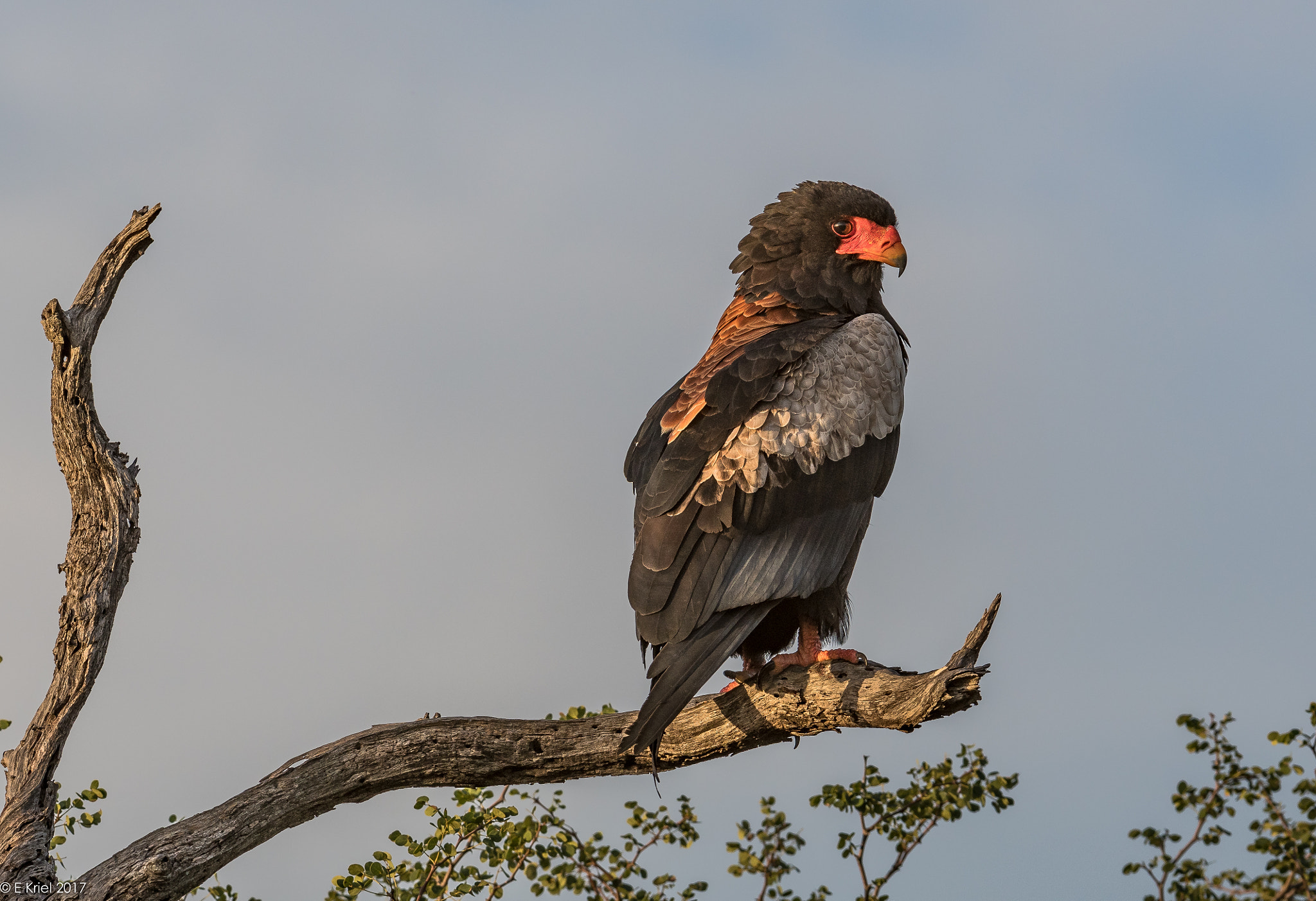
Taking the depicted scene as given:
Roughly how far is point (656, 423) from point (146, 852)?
10.5 feet

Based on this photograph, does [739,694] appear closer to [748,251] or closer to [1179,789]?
[1179,789]

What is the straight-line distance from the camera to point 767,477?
5980mm

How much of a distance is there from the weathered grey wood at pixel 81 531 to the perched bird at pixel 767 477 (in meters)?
2.47

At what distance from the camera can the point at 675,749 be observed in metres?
5.98

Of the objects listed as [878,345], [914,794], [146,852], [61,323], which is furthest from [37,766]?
[878,345]

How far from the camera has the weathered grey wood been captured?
5.58 m

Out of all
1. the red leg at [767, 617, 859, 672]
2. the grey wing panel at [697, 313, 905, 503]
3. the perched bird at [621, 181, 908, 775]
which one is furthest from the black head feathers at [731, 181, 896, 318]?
the red leg at [767, 617, 859, 672]

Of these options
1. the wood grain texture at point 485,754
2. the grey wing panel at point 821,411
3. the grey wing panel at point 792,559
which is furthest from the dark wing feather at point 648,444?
the wood grain texture at point 485,754

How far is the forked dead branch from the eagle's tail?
1.23ft

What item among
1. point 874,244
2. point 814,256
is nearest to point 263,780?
point 814,256

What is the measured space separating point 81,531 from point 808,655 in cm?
353

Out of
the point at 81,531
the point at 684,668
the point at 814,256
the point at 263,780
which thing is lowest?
the point at 263,780

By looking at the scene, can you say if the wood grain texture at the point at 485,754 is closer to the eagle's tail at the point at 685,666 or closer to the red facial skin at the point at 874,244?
the eagle's tail at the point at 685,666

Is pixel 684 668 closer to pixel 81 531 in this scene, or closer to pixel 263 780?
pixel 263 780
